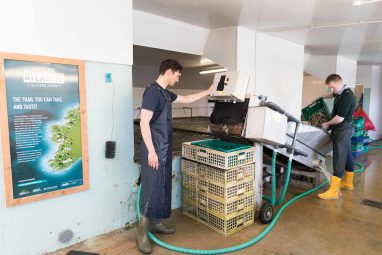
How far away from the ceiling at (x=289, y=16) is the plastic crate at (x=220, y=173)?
6.22 feet

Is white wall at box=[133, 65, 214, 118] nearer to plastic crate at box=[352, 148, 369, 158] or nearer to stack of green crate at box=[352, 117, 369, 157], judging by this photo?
stack of green crate at box=[352, 117, 369, 157]

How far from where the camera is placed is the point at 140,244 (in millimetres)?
2199

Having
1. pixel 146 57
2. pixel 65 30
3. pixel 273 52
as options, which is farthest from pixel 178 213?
pixel 146 57

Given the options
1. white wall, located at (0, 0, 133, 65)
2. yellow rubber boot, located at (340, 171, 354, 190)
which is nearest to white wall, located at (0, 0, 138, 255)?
white wall, located at (0, 0, 133, 65)

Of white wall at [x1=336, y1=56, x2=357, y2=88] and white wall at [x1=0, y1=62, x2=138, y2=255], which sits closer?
white wall at [x1=0, y1=62, x2=138, y2=255]

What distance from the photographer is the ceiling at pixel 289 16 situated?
3.06 m

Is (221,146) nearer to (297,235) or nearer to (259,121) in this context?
(259,121)

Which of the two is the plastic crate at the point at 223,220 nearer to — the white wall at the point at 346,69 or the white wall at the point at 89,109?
the white wall at the point at 89,109

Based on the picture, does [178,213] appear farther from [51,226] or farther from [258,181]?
[51,226]

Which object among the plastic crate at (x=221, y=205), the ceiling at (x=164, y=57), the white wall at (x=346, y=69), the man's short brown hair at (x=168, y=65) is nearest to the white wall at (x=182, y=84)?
the ceiling at (x=164, y=57)

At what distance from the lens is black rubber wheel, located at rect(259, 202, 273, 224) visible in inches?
104

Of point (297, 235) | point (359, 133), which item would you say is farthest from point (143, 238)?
point (359, 133)

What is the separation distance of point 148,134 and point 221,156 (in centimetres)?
72

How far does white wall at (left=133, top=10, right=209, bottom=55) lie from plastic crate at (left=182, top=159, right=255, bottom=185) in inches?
74.4
